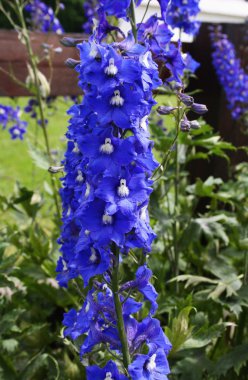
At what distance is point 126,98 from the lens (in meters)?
1.20

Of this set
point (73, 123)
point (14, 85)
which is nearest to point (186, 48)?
point (14, 85)

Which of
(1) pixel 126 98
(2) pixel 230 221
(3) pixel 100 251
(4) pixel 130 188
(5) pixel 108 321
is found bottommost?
(2) pixel 230 221

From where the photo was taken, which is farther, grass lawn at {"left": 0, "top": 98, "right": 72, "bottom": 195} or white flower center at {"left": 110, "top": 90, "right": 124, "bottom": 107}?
grass lawn at {"left": 0, "top": 98, "right": 72, "bottom": 195}

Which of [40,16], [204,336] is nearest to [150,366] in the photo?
[204,336]

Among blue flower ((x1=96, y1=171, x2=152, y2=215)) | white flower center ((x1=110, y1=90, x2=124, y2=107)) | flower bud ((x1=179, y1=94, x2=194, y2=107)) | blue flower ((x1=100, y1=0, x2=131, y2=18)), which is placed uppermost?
blue flower ((x1=100, y1=0, x2=131, y2=18))

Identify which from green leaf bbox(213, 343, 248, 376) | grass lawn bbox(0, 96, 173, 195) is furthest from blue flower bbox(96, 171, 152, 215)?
grass lawn bbox(0, 96, 173, 195)

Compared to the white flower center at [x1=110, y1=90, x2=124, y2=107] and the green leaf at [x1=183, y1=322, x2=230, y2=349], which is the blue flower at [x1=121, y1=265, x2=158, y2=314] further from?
the green leaf at [x1=183, y1=322, x2=230, y2=349]

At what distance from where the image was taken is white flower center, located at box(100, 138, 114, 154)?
1.20m

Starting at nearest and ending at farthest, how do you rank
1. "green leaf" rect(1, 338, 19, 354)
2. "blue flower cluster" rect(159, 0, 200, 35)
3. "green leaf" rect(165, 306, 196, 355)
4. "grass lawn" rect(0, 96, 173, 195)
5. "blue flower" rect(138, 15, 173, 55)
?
"blue flower" rect(138, 15, 173, 55), "green leaf" rect(165, 306, 196, 355), "green leaf" rect(1, 338, 19, 354), "blue flower cluster" rect(159, 0, 200, 35), "grass lawn" rect(0, 96, 173, 195)

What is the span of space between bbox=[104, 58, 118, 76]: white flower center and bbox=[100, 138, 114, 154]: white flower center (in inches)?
5.5

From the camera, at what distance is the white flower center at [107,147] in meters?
1.20

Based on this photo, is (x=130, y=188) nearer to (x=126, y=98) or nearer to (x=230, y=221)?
(x=126, y=98)

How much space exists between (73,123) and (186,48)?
7.90 ft

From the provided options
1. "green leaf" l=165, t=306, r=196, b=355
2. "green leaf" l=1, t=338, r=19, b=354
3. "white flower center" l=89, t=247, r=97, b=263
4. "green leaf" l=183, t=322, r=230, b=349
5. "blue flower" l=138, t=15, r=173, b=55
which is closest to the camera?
"white flower center" l=89, t=247, r=97, b=263
